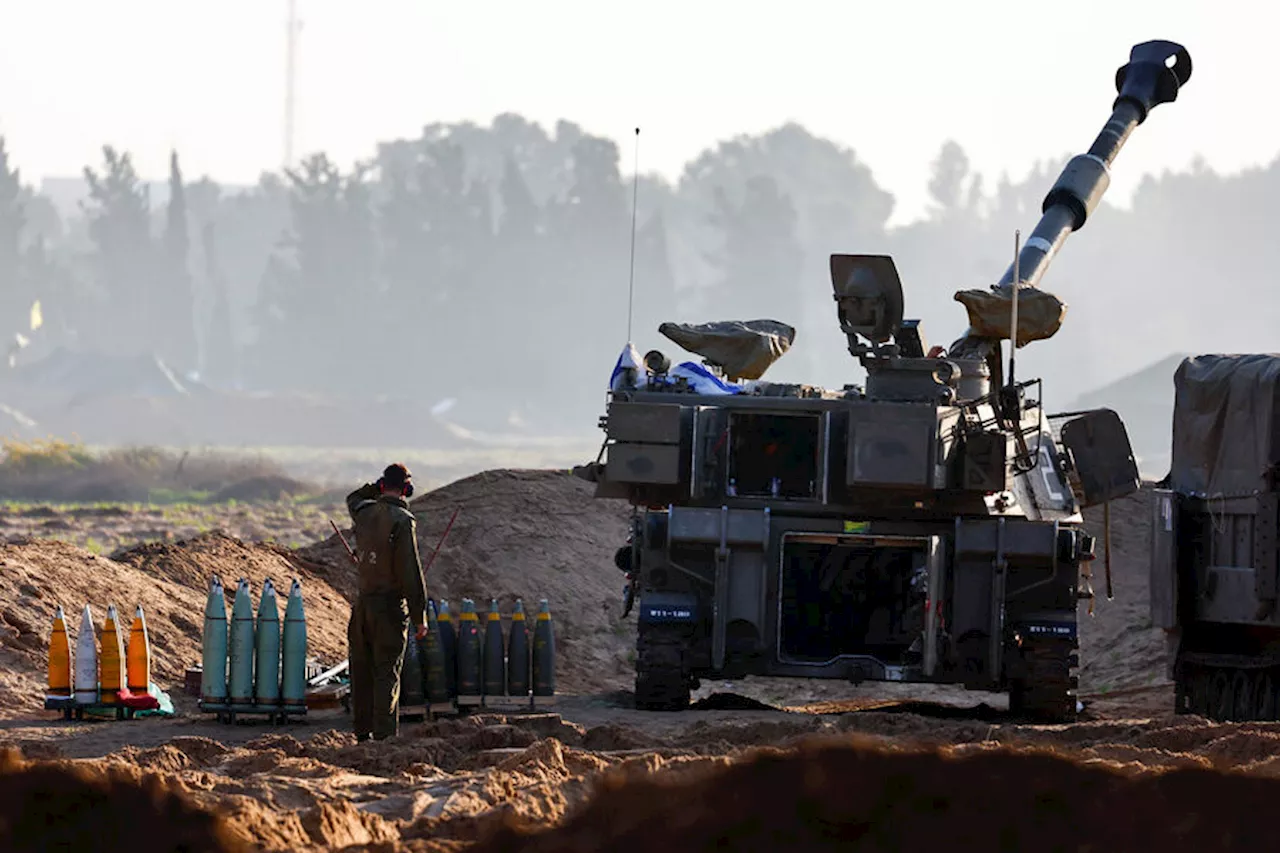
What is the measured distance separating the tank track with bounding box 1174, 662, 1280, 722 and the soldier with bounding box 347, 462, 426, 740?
21.9ft

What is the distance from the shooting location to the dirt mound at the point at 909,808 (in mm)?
7902

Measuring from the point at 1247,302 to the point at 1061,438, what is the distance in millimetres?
117993

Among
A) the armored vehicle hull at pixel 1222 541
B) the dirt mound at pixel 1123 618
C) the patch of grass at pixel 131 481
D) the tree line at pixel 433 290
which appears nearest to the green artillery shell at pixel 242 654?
the armored vehicle hull at pixel 1222 541

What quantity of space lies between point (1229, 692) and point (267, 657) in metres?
7.39

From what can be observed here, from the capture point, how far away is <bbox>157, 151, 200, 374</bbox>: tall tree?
108 metres

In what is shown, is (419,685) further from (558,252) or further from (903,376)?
(558,252)

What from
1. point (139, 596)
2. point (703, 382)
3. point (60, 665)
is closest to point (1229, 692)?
point (703, 382)

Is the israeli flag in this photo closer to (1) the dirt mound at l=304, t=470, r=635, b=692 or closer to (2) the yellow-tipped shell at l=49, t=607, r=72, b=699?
(1) the dirt mound at l=304, t=470, r=635, b=692

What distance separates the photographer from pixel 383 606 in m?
13.5

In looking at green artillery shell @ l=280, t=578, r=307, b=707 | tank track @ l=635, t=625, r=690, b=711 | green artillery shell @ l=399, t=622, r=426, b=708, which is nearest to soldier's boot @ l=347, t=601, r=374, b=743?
green artillery shell @ l=280, t=578, r=307, b=707

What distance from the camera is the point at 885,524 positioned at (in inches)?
648

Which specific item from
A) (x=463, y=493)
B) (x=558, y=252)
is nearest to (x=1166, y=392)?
(x=558, y=252)

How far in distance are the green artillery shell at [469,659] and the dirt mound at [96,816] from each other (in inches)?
283

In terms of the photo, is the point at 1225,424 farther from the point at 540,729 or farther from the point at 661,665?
the point at 540,729
